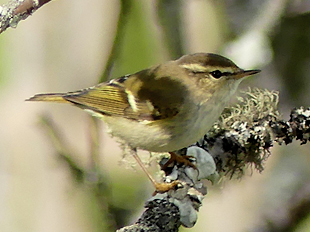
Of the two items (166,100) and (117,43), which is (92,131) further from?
(166,100)

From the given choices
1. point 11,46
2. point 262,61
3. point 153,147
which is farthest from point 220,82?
point 11,46

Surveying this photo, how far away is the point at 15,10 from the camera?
1629mm

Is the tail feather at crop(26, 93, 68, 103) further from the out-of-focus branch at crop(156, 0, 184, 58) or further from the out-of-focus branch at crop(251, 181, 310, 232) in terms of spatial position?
the out-of-focus branch at crop(251, 181, 310, 232)

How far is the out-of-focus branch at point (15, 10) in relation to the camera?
1600mm

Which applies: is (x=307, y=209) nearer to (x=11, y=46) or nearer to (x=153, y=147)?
(x=153, y=147)

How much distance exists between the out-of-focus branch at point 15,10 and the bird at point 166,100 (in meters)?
0.74

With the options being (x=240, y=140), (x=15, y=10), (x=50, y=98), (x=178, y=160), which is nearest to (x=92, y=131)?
(x=50, y=98)

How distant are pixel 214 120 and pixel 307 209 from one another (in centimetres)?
100

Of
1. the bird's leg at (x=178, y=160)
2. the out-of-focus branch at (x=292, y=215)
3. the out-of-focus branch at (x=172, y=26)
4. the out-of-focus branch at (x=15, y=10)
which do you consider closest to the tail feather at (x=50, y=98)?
the bird's leg at (x=178, y=160)

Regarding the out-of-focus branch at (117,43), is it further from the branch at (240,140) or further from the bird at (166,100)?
the branch at (240,140)

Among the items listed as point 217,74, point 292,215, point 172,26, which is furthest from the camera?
point 172,26

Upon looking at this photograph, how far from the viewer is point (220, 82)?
2.17 m

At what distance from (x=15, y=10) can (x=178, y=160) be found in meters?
0.93

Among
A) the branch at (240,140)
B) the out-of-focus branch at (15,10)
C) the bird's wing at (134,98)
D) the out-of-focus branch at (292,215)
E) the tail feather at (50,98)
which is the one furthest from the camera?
the out-of-focus branch at (292,215)
